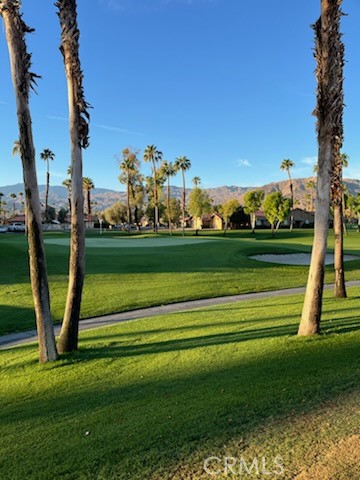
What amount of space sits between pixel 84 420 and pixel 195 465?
7.24 feet

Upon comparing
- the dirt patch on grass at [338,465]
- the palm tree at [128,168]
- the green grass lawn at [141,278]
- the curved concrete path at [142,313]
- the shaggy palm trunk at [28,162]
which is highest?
the palm tree at [128,168]

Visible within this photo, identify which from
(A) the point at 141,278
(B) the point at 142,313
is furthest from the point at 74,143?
(A) the point at 141,278

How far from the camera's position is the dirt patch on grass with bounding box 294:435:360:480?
3396mm

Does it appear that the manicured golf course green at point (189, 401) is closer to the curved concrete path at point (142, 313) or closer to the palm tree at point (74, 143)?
the palm tree at point (74, 143)

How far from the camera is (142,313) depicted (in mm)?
15961

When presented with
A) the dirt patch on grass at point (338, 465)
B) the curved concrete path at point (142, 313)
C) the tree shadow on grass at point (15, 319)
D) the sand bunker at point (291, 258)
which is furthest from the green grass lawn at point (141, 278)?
the dirt patch on grass at point (338, 465)

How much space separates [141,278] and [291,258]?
14486 mm

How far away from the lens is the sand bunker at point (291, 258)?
29706mm

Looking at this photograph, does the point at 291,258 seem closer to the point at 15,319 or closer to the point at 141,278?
the point at 141,278

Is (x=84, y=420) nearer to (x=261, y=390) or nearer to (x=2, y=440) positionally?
(x=2, y=440)

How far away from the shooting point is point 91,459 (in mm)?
4262

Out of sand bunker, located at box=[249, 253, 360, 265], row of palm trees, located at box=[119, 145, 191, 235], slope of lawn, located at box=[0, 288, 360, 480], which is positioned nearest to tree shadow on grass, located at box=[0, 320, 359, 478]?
slope of lawn, located at box=[0, 288, 360, 480]

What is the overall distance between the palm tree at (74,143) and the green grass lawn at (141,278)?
5.41 metres

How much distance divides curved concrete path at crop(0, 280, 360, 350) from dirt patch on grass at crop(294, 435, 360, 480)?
417 inches
